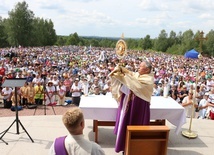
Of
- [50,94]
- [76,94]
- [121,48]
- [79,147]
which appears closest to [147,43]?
[76,94]

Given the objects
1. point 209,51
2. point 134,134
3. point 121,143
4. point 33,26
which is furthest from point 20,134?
point 209,51

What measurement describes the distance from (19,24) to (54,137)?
5349 cm

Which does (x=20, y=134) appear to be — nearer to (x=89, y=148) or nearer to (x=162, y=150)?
(x=162, y=150)

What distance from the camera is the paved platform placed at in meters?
4.56

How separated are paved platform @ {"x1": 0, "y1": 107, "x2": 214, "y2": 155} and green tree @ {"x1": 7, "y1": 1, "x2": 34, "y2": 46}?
169 feet

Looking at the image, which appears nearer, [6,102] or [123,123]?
[123,123]

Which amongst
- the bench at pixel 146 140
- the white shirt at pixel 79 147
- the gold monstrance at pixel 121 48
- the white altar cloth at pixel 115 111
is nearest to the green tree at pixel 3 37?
the white altar cloth at pixel 115 111

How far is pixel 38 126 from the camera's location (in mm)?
5672

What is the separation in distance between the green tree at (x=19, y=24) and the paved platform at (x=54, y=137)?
5138 cm

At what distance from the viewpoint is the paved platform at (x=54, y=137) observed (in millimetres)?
4562

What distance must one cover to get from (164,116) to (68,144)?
3325 mm

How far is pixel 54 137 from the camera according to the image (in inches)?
201

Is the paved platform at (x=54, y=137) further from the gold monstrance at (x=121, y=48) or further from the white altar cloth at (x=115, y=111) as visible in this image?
the gold monstrance at (x=121, y=48)

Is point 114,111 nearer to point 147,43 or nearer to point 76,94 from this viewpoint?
point 76,94
